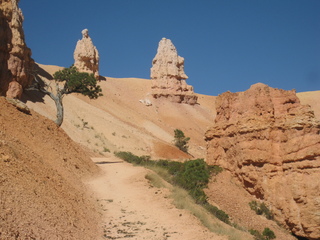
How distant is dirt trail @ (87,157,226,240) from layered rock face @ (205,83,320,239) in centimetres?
490

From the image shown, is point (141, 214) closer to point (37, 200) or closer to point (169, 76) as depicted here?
point (37, 200)

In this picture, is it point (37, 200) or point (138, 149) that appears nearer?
point (37, 200)

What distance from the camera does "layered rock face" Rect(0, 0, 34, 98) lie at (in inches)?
1176

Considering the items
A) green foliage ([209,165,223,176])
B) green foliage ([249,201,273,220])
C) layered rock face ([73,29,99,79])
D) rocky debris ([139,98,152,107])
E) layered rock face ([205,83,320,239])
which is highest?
layered rock face ([73,29,99,79])

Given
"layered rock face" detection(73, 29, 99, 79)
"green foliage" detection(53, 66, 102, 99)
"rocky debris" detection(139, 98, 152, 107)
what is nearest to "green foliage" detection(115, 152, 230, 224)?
"green foliage" detection(53, 66, 102, 99)

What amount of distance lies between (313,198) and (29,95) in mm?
31715

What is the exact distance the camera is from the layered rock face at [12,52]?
98.0ft

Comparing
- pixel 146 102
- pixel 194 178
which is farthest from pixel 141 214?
pixel 146 102

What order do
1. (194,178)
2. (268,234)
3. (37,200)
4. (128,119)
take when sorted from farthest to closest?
(128,119) → (194,178) → (268,234) → (37,200)

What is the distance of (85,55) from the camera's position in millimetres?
60844

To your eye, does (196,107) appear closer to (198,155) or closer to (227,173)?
(198,155)

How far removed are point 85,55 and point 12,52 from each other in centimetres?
3030

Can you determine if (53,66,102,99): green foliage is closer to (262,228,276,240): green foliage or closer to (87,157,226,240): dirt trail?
(87,157,226,240): dirt trail

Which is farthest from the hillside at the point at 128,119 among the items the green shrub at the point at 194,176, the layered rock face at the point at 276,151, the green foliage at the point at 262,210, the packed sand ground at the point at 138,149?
the green foliage at the point at 262,210
